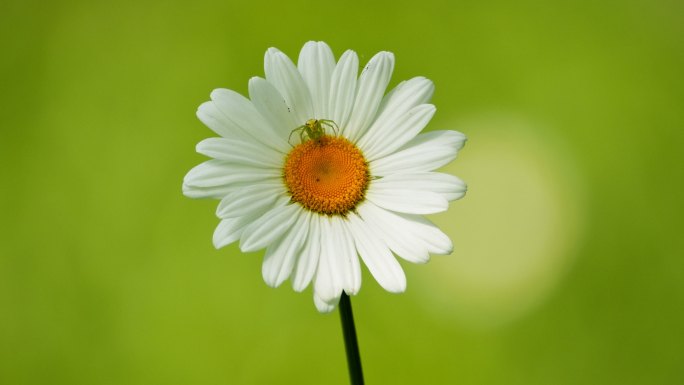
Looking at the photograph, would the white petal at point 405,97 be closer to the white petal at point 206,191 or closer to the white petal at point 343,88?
the white petal at point 343,88

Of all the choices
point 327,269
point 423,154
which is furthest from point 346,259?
point 423,154

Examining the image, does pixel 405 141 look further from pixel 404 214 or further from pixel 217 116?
pixel 217 116

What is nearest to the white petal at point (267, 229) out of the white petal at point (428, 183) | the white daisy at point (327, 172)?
the white daisy at point (327, 172)

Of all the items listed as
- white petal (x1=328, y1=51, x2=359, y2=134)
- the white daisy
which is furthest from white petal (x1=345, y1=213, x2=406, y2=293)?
white petal (x1=328, y1=51, x2=359, y2=134)

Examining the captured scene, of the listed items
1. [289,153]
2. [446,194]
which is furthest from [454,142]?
[289,153]

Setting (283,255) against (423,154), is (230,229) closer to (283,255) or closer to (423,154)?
(283,255)

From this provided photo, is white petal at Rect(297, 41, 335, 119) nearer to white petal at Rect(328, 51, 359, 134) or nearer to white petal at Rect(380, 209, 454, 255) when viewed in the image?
white petal at Rect(328, 51, 359, 134)
